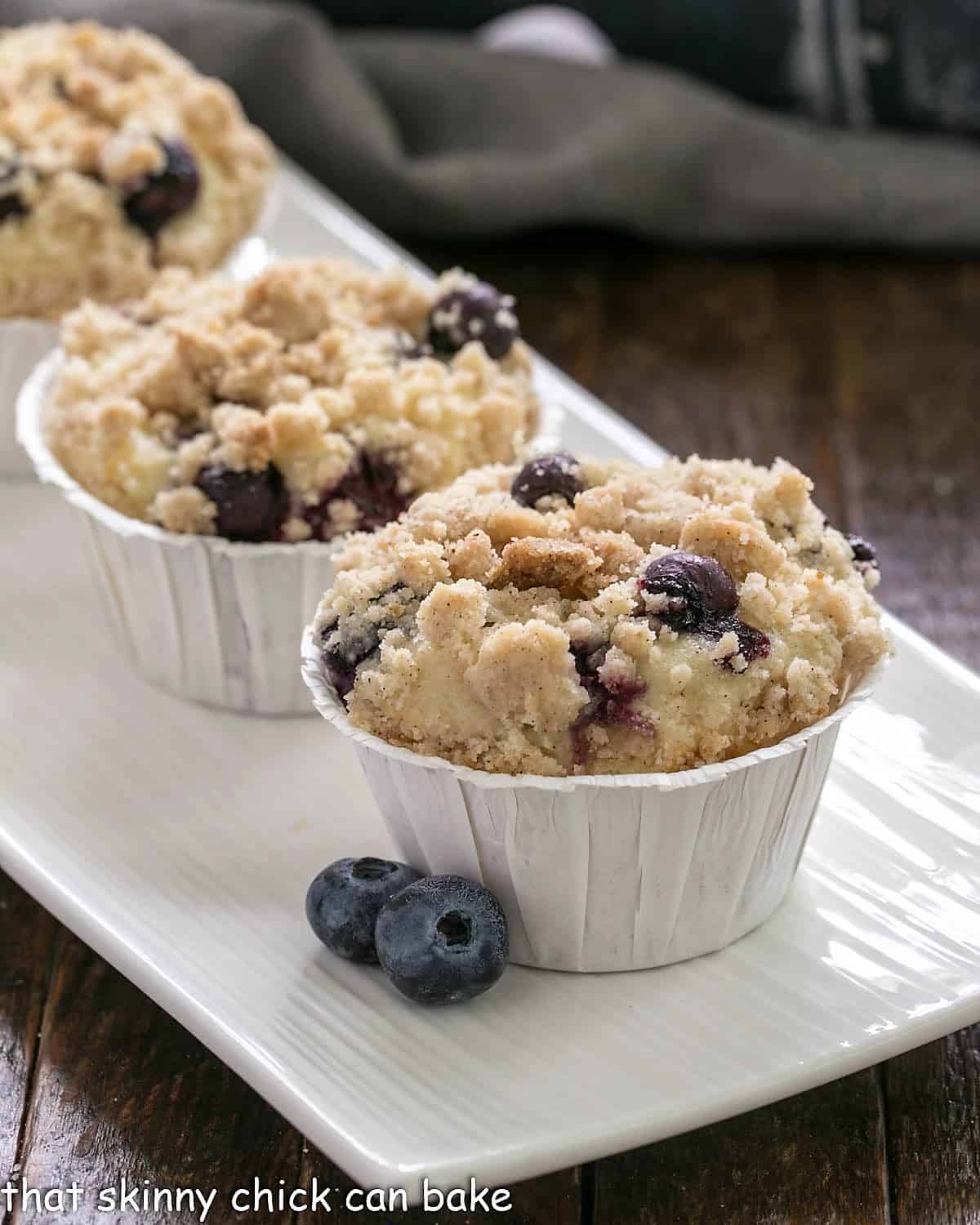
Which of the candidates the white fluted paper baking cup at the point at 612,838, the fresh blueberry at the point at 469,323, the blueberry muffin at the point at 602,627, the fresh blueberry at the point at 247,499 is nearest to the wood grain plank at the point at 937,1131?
the white fluted paper baking cup at the point at 612,838

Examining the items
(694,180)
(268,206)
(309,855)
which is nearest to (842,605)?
(309,855)

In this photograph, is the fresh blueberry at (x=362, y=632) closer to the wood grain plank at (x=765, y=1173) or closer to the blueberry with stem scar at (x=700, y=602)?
the blueberry with stem scar at (x=700, y=602)

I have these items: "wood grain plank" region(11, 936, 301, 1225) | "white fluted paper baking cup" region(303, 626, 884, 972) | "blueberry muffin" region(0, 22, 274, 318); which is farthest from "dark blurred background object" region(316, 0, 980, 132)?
"wood grain plank" region(11, 936, 301, 1225)

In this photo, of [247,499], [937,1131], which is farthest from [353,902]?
[937,1131]

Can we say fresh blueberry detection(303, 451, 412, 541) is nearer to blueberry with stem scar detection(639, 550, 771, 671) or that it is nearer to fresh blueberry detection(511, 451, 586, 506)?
fresh blueberry detection(511, 451, 586, 506)

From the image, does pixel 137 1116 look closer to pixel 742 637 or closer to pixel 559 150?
pixel 742 637

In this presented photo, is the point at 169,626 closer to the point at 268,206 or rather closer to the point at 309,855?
the point at 309,855

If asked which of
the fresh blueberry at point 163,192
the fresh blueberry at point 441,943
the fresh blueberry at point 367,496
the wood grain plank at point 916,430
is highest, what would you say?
the fresh blueberry at point 163,192
